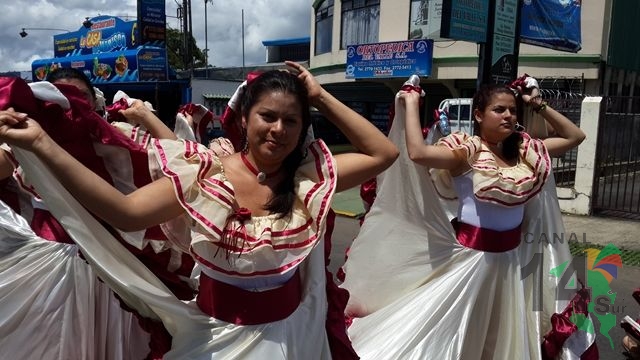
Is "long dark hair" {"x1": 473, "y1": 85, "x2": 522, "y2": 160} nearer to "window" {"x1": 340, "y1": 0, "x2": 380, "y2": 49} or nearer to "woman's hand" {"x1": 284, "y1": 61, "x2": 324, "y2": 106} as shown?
"woman's hand" {"x1": 284, "y1": 61, "x2": 324, "y2": 106}

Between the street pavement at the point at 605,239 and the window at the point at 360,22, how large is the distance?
388 inches

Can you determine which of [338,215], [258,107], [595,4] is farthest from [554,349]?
[595,4]

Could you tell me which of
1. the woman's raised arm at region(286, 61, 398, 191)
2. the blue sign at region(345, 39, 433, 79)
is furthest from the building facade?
the woman's raised arm at region(286, 61, 398, 191)

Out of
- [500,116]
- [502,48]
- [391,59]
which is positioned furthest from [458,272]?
[391,59]

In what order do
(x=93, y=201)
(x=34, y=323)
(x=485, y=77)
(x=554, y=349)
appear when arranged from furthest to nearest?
(x=485, y=77) < (x=554, y=349) < (x=34, y=323) < (x=93, y=201)

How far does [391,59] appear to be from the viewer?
674 inches

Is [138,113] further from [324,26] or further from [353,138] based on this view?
[324,26]

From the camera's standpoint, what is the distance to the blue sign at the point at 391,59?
16.6m

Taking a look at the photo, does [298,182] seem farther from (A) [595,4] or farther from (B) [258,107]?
(A) [595,4]

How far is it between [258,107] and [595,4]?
14901mm

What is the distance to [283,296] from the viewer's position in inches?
73.3

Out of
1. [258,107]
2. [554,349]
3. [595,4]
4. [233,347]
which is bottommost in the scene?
[554,349]

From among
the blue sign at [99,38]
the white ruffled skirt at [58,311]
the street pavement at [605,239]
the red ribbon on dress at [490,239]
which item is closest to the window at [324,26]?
the blue sign at [99,38]

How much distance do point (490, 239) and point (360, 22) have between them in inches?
693
